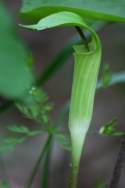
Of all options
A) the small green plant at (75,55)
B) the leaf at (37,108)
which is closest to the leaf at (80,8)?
the small green plant at (75,55)

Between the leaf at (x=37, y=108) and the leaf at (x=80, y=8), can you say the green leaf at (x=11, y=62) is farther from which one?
the leaf at (x=37, y=108)

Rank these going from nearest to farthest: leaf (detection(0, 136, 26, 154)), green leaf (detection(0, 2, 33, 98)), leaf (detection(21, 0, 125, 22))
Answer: green leaf (detection(0, 2, 33, 98))
leaf (detection(21, 0, 125, 22))
leaf (detection(0, 136, 26, 154))

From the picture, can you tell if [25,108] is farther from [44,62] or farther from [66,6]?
[44,62]

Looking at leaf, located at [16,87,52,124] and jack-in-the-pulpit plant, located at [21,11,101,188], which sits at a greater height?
jack-in-the-pulpit plant, located at [21,11,101,188]

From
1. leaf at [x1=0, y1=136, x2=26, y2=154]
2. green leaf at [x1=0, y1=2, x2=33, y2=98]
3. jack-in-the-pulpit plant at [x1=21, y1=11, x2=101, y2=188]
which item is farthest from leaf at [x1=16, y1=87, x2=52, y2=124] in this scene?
green leaf at [x1=0, y1=2, x2=33, y2=98]

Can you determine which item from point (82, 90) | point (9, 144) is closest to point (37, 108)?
point (9, 144)

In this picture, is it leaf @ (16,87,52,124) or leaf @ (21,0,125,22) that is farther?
leaf @ (16,87,52,124)

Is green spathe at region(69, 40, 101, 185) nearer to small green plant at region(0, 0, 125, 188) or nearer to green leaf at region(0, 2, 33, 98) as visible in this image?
small green plant at region(0, 0, 125, 188)
